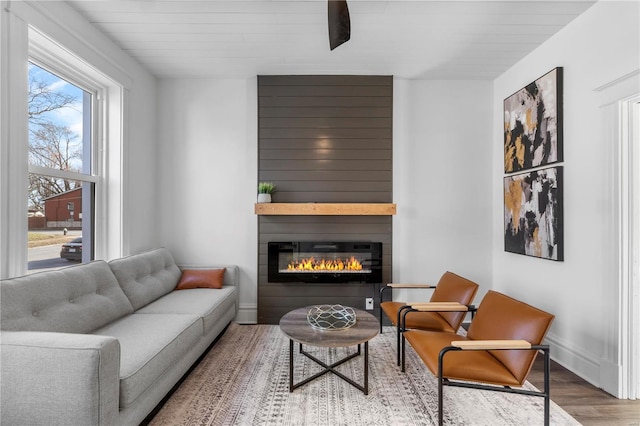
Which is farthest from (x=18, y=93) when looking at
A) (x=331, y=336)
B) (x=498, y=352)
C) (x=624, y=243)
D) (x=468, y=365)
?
(x=624, y=243)

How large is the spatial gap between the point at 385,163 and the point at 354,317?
1.97 m

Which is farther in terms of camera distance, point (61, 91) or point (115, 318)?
point (61, 91)

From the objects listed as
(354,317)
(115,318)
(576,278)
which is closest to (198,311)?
(115,318)

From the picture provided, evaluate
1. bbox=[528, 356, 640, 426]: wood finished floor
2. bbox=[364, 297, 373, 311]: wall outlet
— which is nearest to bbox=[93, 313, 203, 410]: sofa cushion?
bbox=[364, 297, 373, 311]: wall outlet

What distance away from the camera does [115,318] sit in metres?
2.43

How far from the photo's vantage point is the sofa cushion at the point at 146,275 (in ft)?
8.95

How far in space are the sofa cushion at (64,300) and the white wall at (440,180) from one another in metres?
2.87

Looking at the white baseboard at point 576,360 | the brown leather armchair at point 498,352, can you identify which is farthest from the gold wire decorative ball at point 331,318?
the white baseboard at point 576,360

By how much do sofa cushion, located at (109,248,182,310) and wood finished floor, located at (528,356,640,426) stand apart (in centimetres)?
326

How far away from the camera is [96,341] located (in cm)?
151

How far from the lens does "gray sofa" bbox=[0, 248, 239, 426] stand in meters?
1.46

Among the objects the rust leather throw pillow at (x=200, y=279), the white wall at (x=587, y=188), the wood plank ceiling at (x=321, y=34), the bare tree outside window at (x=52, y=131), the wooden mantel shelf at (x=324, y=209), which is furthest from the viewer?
the wooden mantel shelf at (x=324, y=209)

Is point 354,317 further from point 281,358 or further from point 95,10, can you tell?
point 95,10

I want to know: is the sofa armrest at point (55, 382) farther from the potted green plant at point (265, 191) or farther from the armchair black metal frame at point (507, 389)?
the potted green plant at point (265, 191)
